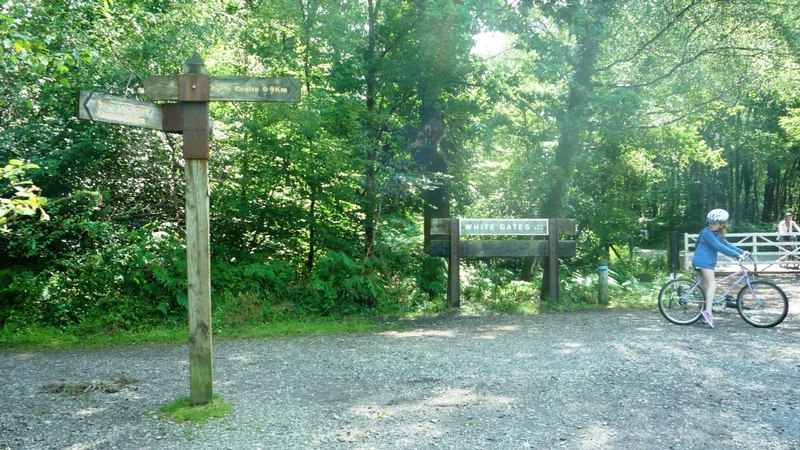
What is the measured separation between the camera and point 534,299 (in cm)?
1263

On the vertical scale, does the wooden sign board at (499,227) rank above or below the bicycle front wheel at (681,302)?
above

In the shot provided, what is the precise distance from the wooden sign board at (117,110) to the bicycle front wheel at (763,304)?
8.57 metres

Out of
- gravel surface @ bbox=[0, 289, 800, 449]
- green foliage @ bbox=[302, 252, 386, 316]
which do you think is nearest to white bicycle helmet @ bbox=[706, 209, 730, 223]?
gravel surface @ bbox=[0, 289, 800, 449]

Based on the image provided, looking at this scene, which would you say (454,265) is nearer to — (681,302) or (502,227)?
(502,227)

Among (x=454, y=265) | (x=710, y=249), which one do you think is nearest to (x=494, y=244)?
(x=454, y=265)

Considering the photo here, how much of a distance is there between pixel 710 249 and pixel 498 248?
3.70m

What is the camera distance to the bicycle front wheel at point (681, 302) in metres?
9.90

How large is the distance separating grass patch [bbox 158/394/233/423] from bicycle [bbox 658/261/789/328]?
Answer: 730cm

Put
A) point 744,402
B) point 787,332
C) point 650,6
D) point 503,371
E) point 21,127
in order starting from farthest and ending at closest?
point 650,6 → point 21,127 → point 787,332 → point 503,371 → point 744,402

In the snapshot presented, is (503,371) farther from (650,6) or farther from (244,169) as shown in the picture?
(650,6)

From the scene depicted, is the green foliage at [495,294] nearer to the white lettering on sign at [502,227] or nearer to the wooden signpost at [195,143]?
the white lettering on sign at [502,227]

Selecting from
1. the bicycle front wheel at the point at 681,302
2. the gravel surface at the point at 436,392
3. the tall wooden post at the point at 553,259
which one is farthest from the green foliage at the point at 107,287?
the bicycle front wheel at the point at 681,302

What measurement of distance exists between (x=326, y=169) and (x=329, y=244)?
5.74ft

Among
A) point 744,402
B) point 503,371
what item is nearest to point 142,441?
point 503,371
